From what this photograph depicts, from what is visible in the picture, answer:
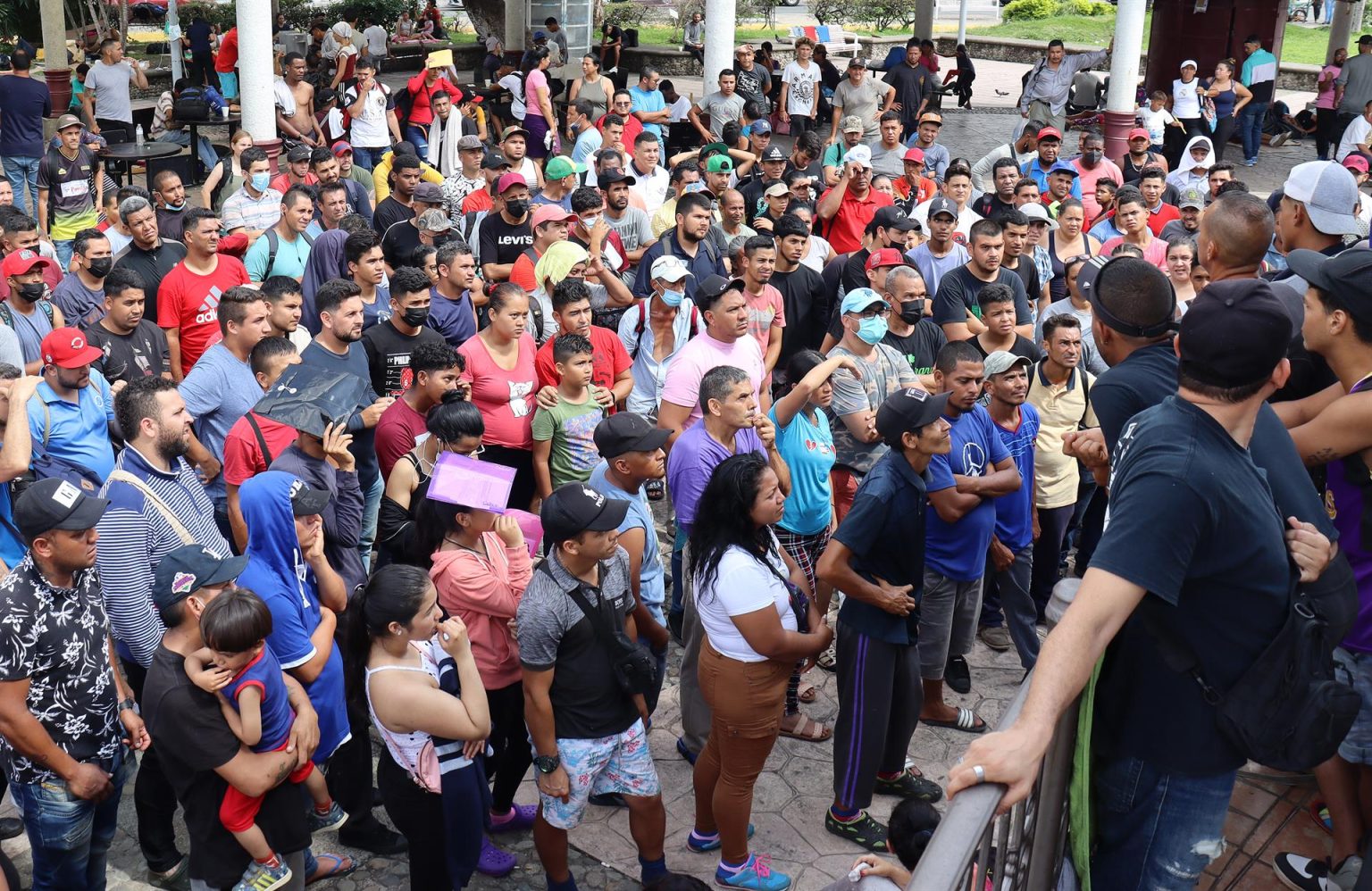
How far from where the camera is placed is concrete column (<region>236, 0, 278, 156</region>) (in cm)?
1309

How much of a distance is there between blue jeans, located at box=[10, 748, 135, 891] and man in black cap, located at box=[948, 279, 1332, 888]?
3451mm

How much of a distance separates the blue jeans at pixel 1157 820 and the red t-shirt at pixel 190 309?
6.25 metres

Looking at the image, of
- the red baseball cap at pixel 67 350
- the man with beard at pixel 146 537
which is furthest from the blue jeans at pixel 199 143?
the man with beard at pixel 146 537

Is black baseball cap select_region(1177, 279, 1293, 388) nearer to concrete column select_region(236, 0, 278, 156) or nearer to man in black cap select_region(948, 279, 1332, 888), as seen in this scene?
man in black cap select_region(948, 279, 1332, 888)

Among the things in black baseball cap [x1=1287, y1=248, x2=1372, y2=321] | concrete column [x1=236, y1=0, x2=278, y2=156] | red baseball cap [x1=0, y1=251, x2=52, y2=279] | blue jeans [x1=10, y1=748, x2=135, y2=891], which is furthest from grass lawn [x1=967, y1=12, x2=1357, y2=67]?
blue jeans [x1=10, y1=748, x2=135, y2=891]

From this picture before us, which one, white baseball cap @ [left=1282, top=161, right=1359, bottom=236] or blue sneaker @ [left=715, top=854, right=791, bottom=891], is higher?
white baseball cap @ [left=1282, top=161, right=1359, bottom=236]

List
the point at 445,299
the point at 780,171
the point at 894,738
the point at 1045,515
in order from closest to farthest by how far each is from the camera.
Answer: the point at 894,738
the point at 1045,515
the point at 445,299
the point at 780,171

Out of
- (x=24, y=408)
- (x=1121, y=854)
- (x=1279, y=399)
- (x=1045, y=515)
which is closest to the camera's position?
(x=1121, y=854)

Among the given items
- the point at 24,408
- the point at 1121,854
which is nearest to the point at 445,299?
the point at 24,408

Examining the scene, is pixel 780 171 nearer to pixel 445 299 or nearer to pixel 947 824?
pixel 445 299

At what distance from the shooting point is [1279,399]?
13.4ft

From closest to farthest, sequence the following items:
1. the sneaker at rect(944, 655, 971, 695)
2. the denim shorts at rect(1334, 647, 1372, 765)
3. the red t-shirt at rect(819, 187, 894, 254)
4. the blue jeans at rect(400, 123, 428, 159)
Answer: the denim shorts at rect(1334, 647, 1372, 765) → the sneaker at rect(944, 655, 971, 695) → the red t-shirt at rect(819, 187, 894, 254) → the blue jeans at rect(400, 123, 428, 159)

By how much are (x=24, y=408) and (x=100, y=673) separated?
5.94 ft

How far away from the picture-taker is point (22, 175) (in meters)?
13.7
